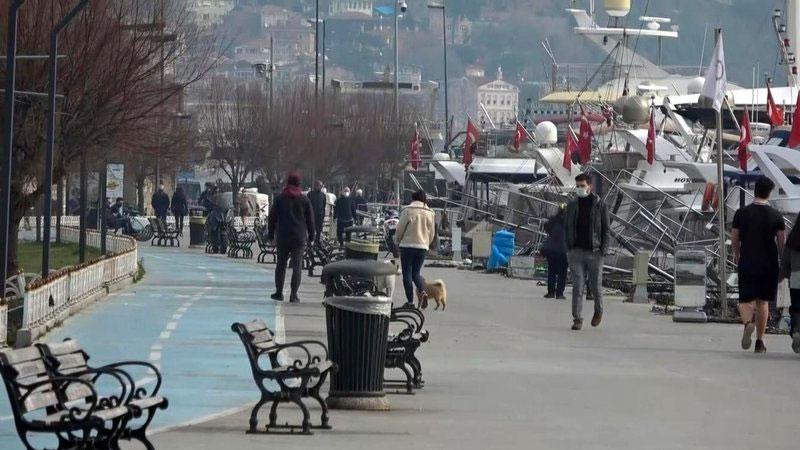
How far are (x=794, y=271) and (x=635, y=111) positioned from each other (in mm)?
34206

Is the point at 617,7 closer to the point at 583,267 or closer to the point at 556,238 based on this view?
the point at 556,238

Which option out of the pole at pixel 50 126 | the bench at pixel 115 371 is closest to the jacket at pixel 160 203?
the pole at pixel 50 126

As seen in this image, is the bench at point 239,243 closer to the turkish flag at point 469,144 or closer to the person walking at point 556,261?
the person walking at point 556,261

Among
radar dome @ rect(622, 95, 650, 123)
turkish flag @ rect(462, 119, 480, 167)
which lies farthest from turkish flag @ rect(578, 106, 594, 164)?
turkish flag @ rect(462, 119, 480, 167)

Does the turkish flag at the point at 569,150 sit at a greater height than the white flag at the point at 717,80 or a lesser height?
lesser

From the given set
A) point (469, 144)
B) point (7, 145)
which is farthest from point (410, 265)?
point (469, 144)

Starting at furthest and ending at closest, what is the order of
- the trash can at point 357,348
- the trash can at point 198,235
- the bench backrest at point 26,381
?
1. the trash can at point 198,235
2. the trash can at point 357,348
3. the bench backrest at point 26,381

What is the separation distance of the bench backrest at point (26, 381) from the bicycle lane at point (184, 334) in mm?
1394

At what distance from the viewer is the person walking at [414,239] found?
29.2m

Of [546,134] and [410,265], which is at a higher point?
[546,134]

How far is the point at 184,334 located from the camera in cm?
2375

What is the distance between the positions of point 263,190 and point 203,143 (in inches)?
195

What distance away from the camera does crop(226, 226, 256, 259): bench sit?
167 feet

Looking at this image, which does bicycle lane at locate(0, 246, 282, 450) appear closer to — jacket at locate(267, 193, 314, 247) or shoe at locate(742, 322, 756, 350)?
jacket at locate(267, 193, 314, 247)
